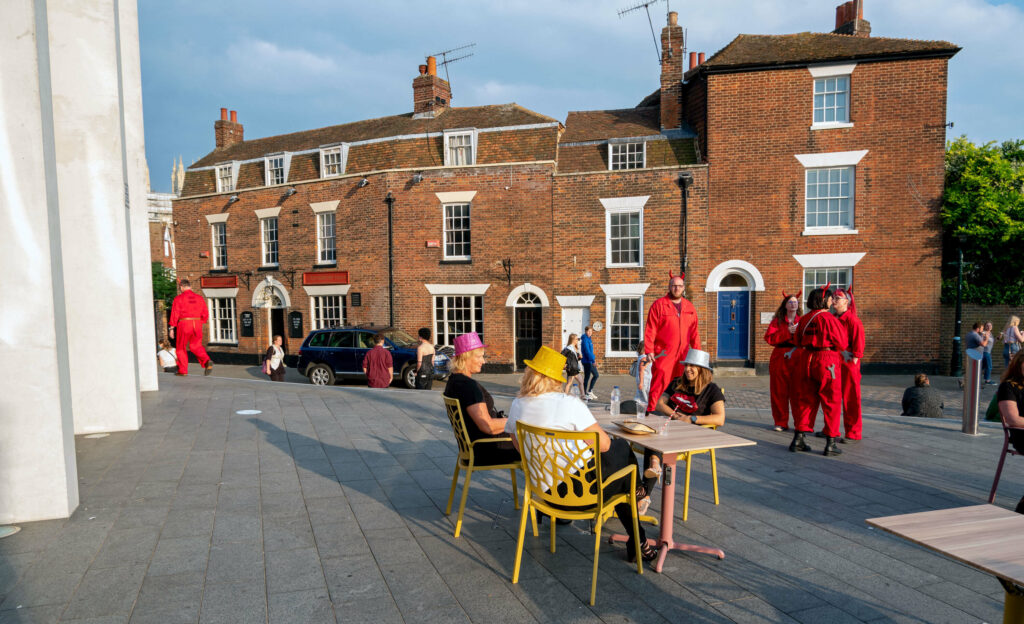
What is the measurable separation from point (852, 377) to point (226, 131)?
92.3ft

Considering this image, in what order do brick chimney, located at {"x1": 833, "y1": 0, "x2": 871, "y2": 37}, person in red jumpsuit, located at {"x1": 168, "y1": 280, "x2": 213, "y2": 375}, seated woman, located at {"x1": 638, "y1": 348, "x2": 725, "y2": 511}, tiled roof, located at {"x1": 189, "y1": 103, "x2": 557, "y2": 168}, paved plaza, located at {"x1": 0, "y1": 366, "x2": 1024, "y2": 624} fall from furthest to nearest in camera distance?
1. tiled roof, located at {"x1": 189, "y1": 103, "x2": 557, "y2": 168}
2. brick chimney, located at {"x1": 833, "y1": 0, "x2": 871, "y2": 37}
3. person in red jumpsuit, located at {"x1": 168, "y1": 280, "x2": 213, "y2": 375}
4. seated woman, located at {"x1": 638, "y1": 348, "x2": 725, "y2": 511}
5. paved plaza, located at {"x1": 0, "y1": 366, "x2": 1024, "y2": 624}

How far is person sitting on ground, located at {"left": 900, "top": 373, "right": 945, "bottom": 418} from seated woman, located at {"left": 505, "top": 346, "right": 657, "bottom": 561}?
6943 millimetres

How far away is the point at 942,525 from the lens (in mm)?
2455

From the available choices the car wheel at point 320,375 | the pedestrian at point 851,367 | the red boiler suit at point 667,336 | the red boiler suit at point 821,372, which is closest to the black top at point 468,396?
the red boiler suit at point 667,336

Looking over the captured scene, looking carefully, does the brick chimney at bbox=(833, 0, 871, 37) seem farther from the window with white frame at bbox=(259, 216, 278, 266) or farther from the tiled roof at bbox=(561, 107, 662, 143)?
the window with white frame at bbox=(259, 216, 278, 266)

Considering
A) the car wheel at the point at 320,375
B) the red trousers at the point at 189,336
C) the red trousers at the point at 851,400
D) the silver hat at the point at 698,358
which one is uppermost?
the silver hat at the point at 698,358

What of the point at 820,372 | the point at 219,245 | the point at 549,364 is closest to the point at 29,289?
the point at 549,364

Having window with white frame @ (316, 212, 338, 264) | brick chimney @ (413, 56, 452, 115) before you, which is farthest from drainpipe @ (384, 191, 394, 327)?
brick chimney @ (413, 56, 452, 115)

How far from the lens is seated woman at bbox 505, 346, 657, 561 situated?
361 cm

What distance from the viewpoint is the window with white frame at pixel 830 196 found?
16797 mm

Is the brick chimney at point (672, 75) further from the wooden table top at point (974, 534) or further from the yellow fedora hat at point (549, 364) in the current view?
the wooden table top at point (974, 534)

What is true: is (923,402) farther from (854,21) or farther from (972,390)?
(854,21)

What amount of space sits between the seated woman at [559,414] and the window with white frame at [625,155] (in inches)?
635

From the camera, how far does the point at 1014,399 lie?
4527 mm
